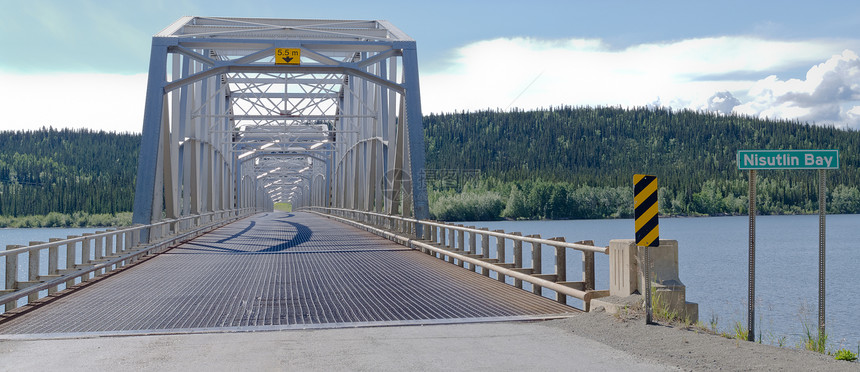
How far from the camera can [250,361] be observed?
20.4 feet

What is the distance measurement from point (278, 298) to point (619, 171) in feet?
498

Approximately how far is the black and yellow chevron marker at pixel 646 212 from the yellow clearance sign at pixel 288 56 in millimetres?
15539

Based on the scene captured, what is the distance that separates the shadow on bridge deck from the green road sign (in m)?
2.89

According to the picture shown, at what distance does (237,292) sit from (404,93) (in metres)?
11.5

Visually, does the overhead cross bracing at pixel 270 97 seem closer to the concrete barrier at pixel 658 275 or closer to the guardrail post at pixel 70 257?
the guardrail post at pixel 70 257

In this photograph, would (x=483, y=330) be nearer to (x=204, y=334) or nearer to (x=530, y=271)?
(x=204, y=334)

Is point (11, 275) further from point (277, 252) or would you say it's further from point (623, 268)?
point (277, 252)

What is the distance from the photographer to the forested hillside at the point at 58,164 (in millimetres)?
123562

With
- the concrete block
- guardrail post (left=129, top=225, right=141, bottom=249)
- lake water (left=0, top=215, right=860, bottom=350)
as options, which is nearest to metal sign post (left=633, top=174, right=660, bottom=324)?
the concrete block

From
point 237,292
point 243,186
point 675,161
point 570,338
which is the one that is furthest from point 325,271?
point 675,161

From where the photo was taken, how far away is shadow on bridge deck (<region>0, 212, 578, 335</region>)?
8.49 metres

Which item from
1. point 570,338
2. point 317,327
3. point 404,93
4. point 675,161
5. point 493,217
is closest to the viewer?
point 570,338

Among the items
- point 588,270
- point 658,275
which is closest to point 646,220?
point 658,275

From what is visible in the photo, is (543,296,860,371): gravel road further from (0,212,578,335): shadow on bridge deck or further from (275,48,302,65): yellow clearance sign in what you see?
(275,48,302,65): yellow clearance sign
